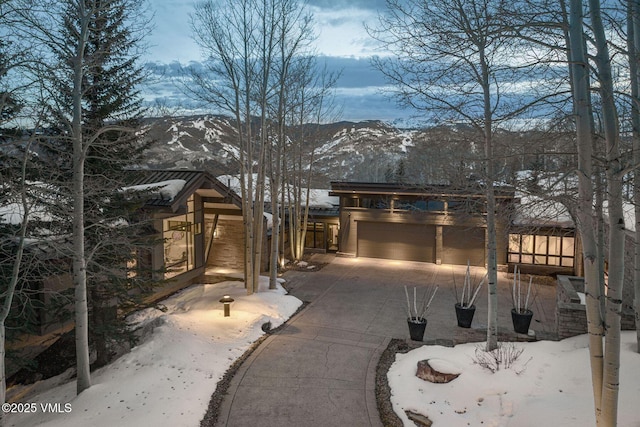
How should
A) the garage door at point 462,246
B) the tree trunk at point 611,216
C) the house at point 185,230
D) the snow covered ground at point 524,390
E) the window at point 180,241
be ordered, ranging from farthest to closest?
the garage door at point 462,246
the window at point 180,241
the house at point 185,230
the snow covered ground at point 524,390
the tree trunk at point 611,216

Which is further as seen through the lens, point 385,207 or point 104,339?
point 385,207

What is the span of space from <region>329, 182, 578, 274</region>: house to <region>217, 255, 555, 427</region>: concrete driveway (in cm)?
210

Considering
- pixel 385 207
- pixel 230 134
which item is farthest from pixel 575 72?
pixel 385 207

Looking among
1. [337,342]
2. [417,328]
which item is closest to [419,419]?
Result: [417,328]

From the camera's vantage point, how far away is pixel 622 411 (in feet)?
17.3

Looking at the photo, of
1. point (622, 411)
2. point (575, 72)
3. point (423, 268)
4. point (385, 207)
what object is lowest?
point (423, 268)

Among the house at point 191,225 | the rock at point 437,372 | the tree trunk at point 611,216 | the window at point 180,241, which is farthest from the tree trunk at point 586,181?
the window at point 180,241

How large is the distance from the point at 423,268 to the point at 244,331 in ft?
38.4

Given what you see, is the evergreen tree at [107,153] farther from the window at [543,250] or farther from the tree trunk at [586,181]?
the window at [543,250]

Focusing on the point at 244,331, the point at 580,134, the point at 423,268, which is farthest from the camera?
the point at 423,268

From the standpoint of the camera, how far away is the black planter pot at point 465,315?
1100 centimetres

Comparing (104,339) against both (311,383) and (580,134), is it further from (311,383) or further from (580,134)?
(580,134)

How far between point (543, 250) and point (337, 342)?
12965 mm

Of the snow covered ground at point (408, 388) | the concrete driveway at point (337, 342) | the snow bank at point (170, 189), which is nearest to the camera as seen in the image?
the snow covered ground at point (408, 388)
